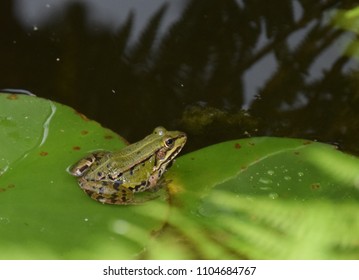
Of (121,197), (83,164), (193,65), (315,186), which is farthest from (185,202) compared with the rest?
(193,65)

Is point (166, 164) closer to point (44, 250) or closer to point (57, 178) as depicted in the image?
point (57, 178)

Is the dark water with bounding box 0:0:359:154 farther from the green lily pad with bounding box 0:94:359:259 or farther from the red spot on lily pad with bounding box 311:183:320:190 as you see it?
the red spot on lily pad with bounding box 311:183:320:190

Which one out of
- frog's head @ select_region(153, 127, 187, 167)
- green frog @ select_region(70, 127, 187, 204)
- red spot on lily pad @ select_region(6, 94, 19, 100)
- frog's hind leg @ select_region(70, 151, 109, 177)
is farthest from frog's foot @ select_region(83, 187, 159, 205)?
red spot on lily pad @ select_region(6, 94, 19, 100)

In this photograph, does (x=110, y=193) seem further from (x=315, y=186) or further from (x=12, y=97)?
(x=315, y=186)

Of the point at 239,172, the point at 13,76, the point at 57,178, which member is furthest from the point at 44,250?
the point at 13,76

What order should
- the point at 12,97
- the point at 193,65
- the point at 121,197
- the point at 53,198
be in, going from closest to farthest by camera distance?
the point at 53,198, the point at 121,197, the point at 12,97, the point at 193,65

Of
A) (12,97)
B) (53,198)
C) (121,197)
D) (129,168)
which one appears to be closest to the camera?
(53,198)
